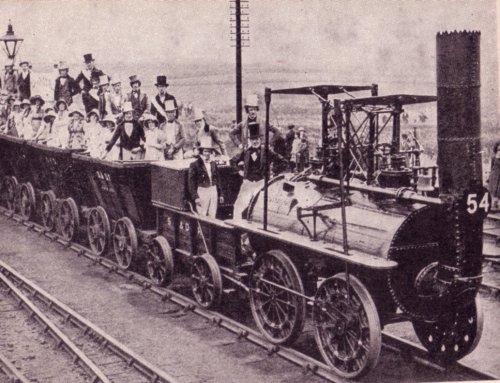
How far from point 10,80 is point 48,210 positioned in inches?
153

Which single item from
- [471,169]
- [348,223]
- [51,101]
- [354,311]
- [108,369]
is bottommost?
[108,369]

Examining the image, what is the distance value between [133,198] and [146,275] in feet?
4.19

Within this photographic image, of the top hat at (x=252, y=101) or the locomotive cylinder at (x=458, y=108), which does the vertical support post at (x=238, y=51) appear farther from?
the locomotive cylinder at (x=458, y=108)

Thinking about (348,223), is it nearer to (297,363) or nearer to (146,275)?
(297,363)

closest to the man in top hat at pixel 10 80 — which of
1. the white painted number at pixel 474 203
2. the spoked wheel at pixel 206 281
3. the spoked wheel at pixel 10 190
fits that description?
the spoked wheel at pixel 10 190

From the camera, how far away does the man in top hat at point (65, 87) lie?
603 inches

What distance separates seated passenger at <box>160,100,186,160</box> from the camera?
11.3 m

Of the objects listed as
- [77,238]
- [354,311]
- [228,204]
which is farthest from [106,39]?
[354,311]

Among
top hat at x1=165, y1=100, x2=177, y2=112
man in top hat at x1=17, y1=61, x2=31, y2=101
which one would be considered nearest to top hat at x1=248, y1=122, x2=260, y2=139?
top hat at x1=165, y1=100, x2=177, y2=112

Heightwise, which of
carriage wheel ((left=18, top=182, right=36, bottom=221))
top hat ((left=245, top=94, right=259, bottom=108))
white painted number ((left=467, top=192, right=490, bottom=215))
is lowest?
carriage wheel ((left=18, top=182, right=36, bottom=221))

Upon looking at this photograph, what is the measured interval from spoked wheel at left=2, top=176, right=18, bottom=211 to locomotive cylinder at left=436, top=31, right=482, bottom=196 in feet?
36.8

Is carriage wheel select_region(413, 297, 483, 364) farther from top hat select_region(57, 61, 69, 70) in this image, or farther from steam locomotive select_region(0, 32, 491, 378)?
top hat select_region(57, 61, 69, 70)

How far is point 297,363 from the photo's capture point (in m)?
7.60

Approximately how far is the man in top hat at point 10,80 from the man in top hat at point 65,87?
4.53ft
